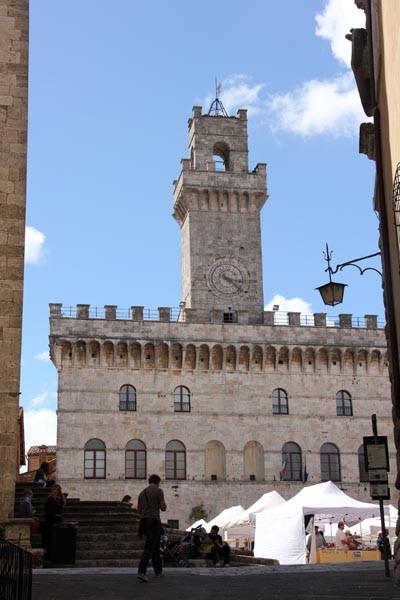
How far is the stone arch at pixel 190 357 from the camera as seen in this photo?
137ft

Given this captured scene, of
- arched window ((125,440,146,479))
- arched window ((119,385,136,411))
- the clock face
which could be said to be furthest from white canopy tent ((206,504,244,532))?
the clock face

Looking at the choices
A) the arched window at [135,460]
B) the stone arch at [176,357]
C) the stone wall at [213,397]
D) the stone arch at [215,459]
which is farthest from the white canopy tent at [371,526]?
the stone arch at [176,357]

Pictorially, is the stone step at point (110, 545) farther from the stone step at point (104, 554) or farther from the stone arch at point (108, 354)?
the stone arch at point (108, 354)

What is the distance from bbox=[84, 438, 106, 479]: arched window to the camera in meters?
39.4

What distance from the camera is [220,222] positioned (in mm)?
46031

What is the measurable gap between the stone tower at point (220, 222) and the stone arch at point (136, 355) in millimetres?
3293

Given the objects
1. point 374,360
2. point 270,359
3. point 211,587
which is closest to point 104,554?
point 211,587

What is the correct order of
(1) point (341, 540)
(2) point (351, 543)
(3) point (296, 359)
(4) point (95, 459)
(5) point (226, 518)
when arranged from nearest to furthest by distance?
(2) point (351, 543) → (1) point (341, 540) → (5) point (226, 518) → (4) point (95, 459) → (3) point (296, 359)

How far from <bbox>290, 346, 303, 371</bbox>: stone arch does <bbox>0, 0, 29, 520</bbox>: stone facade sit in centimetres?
2860

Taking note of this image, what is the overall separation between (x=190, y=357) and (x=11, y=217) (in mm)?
27240

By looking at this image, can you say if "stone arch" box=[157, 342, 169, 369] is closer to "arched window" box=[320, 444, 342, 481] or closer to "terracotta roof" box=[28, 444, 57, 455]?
"arched window" box=[320, 444, 342, 481]

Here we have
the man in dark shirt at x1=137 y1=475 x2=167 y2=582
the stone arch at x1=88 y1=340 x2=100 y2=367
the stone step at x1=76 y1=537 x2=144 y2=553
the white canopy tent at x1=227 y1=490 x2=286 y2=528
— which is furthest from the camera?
the stone arch at x1=88 y1=340 x2=100 y2=367

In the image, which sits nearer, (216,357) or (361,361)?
(216,357)

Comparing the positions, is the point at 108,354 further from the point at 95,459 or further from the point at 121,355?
the point at 95,459
